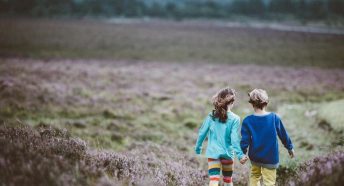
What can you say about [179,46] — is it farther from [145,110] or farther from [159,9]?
[159,9]

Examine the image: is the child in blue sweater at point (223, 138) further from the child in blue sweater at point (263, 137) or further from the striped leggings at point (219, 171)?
the child in blue sweater at point (263, 137)

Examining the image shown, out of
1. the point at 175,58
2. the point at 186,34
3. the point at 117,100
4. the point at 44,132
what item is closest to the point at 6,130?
the point at 44,132

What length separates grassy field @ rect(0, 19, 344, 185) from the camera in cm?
527

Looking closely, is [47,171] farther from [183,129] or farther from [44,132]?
[183,129]

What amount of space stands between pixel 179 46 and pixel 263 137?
41918 mm

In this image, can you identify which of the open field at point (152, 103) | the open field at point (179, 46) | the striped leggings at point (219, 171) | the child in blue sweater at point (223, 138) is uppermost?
the child in blue sweater at point (223, 138)

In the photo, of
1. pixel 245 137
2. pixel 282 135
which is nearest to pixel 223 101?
pixel 245 137

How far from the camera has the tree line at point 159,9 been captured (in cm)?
9625

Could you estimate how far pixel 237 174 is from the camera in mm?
7516

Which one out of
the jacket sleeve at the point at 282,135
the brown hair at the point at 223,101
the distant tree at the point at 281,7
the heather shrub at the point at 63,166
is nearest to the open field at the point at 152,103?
the heather shrub at the point at 63,166

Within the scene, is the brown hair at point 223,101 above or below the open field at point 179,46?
above

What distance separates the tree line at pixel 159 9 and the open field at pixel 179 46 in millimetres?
44523

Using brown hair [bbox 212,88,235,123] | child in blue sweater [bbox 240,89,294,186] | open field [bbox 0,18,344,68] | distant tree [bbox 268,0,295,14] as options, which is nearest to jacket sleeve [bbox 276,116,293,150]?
child in blue sweater [bbox 240,89,294,186]

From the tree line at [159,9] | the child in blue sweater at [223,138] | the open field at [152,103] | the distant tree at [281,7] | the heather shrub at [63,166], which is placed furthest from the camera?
the distant tree at [281,7]
